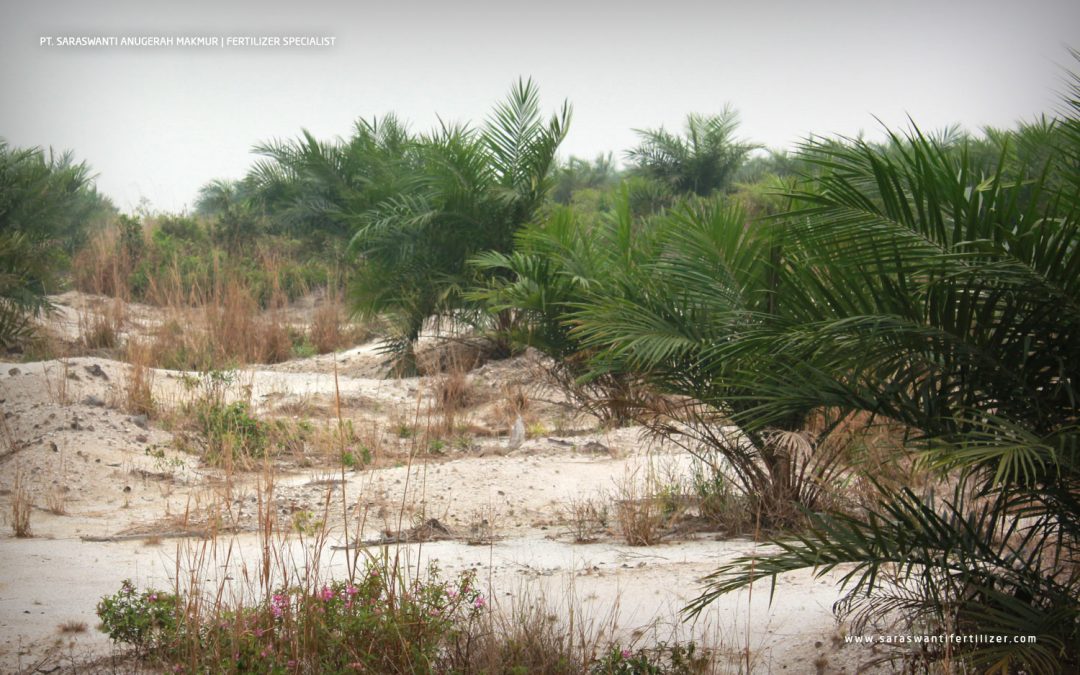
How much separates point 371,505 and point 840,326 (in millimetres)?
3596

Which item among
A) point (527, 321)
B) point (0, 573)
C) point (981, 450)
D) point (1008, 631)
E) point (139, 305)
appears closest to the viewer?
point (981, 450)

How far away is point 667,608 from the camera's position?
4109mm

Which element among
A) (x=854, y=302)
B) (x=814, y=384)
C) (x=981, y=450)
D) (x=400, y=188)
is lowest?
(x=981, y=450)

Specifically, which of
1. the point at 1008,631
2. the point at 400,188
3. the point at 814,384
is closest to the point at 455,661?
the point at 814,384

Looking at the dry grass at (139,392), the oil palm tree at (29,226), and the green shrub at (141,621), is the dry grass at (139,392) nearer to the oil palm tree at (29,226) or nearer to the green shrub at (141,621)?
the oil palm tree at (29,226)

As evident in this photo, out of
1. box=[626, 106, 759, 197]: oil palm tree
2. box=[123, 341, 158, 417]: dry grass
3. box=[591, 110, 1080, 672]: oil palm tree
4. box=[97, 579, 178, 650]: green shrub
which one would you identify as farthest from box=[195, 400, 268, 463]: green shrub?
box=[626, 106, 759, 197]: oil palm tree

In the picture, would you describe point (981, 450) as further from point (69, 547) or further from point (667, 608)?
point (69, 547)

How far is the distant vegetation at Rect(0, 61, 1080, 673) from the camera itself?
9.20 ft

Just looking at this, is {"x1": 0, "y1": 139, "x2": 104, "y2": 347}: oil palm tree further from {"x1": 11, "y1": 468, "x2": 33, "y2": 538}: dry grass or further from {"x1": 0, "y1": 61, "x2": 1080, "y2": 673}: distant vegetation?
{"x1": 11, "y1": 468, "x2": 33, "y2": 538}: dry grass

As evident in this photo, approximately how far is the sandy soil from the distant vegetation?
37 cm

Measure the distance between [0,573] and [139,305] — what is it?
1168 centimetres

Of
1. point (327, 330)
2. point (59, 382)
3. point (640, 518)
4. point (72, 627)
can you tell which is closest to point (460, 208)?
point (327, 330)

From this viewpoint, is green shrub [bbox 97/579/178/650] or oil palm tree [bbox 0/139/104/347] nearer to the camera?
green shrub [bbox 97/579/178/650]

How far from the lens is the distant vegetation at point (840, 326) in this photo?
9.20 feet
